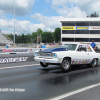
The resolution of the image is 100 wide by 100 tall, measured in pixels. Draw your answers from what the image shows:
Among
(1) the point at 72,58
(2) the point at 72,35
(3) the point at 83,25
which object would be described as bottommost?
(1) the point at 72,58

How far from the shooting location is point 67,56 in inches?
303

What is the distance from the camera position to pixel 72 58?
7945 mm

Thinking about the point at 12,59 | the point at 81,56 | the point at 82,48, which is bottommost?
the point at 12,59

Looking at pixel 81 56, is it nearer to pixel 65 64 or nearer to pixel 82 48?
pixel 82 48

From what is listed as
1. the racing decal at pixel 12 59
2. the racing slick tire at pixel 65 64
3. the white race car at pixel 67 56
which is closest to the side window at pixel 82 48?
the white race car at pixel 67 56

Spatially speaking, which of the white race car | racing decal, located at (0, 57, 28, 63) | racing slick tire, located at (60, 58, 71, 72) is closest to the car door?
the white race car

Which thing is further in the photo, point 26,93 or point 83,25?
point 83,25

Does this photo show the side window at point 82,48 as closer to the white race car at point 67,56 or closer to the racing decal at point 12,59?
the white race car at point 67,56

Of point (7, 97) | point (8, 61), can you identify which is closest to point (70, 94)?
point (7, 97)

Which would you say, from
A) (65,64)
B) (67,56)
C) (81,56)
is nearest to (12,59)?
(65,64)

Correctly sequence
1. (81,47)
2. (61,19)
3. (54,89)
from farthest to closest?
(61,19) → (81,47) → (54,89)

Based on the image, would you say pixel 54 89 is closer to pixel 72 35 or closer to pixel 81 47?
pixel 81 47

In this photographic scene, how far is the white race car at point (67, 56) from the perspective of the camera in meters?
7.42

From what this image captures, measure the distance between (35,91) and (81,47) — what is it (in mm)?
5125
